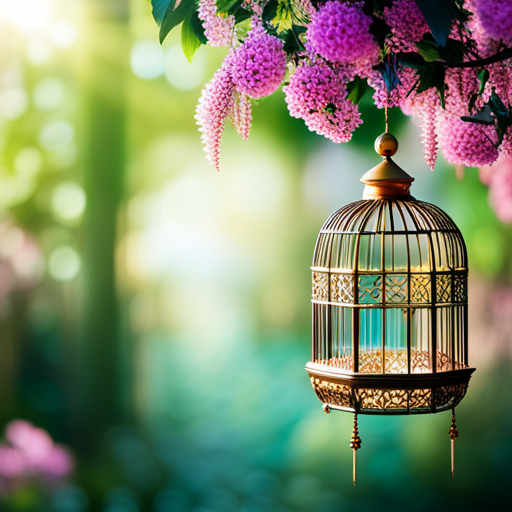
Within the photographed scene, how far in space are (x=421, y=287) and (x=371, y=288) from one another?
0.14 metres

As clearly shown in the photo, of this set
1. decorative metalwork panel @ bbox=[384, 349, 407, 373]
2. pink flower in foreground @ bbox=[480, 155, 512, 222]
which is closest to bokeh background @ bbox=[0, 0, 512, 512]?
pink flower in foreground @ bbox=[480, 155, 512, 222]

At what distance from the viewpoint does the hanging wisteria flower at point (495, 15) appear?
143 centimetres

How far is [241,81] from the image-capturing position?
5.23 ft

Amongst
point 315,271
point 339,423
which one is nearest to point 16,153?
point 339,423

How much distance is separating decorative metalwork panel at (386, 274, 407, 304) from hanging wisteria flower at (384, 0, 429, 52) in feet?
2.02

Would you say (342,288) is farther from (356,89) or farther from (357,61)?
(357,61)

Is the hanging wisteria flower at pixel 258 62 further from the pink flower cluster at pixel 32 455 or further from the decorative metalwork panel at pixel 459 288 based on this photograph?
the pink flower cluster at pixel 32 455

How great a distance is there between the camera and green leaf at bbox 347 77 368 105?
1696mm

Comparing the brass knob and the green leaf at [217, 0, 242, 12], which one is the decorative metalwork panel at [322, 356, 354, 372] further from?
the green leaf at [217, 0, 242, 12]

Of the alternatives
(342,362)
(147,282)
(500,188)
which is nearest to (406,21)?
(342,362)

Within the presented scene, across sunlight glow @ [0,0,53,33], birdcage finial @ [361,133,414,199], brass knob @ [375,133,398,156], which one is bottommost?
birdcage finial @ [361,133,414,199]

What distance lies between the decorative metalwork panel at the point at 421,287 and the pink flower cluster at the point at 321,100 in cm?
45

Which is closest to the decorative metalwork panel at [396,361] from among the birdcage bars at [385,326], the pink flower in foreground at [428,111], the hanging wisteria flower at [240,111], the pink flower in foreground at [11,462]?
the birdcage bars at [385,326]

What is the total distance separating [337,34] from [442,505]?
9.65 feet
